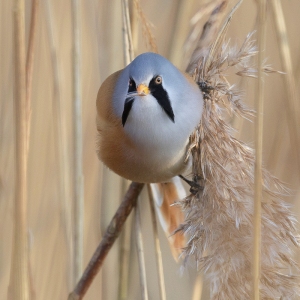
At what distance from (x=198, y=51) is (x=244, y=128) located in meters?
0.53

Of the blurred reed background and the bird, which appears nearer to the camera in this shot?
the bird

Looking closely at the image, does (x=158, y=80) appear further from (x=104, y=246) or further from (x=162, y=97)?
(x=104, y=246)

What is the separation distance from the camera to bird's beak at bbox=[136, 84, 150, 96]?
96 centimetres

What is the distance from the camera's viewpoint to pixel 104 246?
1114 millimetres

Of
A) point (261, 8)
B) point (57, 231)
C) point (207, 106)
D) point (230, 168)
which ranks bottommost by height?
point (57, 231)

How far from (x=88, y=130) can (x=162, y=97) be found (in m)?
0.62

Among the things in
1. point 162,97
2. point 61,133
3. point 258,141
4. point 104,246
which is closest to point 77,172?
point 61,133

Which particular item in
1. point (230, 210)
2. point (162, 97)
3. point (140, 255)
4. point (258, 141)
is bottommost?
point (140, 255)

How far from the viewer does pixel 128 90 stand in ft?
→ 3.42

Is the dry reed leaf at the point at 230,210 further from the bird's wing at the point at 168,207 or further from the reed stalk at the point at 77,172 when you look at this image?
the bird's wing at the point at 168,207

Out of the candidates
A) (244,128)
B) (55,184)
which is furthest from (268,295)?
(55,184)

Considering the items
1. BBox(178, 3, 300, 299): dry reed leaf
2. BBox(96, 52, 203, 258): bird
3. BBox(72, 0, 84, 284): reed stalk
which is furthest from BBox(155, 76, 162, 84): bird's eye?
BBox(72, 0, 84, 284): reed stalk

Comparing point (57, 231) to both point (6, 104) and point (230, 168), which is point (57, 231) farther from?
point (230, 168)

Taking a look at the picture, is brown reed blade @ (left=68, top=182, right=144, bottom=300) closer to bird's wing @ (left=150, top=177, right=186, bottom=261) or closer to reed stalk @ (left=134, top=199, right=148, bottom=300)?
reed stalk @ (left=134, top=199, right=148, bottom=300)
